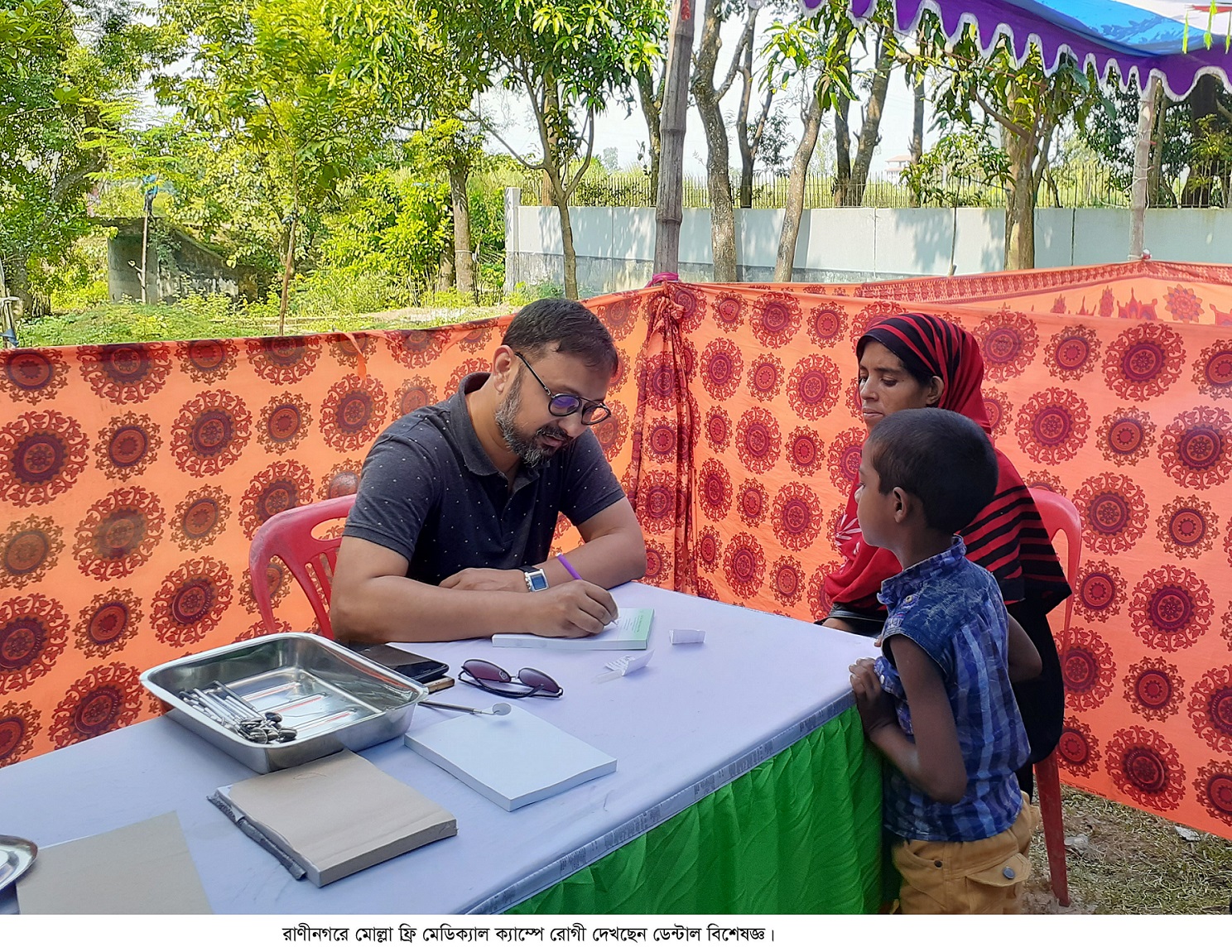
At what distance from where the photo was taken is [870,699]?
5.67 ft

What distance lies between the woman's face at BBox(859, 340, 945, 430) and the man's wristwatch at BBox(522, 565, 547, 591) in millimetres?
923

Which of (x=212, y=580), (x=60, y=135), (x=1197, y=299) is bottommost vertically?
(x=212, y=580)

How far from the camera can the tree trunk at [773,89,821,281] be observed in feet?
40.5

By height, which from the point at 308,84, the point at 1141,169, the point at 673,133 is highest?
the point at 308,84

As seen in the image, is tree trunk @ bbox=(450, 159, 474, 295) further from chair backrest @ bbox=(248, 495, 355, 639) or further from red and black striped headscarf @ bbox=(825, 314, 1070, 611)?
red and black striped headscarf @ bbox=(825, 314, 1070, 611)

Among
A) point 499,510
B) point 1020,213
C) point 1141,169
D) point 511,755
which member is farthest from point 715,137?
point 511,755

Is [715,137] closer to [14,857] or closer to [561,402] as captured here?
[561,402]

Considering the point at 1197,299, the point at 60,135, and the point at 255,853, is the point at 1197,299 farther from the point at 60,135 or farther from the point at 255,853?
the point at 60,135

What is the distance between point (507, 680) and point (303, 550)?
3.87 ft

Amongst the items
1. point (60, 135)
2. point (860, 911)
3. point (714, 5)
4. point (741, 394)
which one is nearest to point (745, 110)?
point (714, 5)

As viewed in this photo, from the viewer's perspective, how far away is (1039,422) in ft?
10.6

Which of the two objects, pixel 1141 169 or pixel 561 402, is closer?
pixel 561 402

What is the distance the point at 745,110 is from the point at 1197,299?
41.5ft

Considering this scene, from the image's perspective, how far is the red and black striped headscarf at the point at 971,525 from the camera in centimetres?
215
